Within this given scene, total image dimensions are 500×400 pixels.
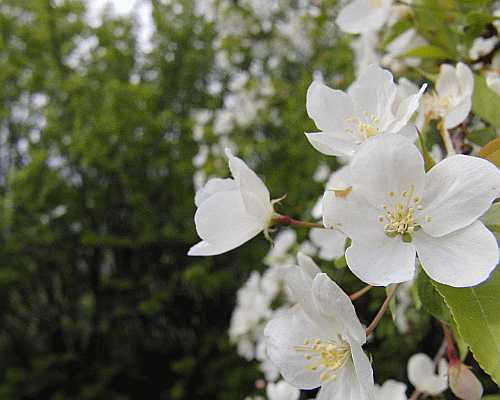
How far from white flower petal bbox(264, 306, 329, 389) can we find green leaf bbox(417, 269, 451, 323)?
117mm

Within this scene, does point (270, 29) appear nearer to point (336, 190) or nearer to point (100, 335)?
point (100, 335)

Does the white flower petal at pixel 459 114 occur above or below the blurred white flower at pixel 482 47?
above

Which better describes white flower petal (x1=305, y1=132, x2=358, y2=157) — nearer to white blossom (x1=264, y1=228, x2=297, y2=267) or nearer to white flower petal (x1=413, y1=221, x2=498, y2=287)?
white flower petal (x1=413, y1=221, x2=498, y2=287)

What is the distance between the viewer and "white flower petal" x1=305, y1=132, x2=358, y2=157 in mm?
596

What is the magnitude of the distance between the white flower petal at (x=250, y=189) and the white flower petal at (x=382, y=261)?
131 mm

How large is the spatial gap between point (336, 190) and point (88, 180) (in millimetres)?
3680

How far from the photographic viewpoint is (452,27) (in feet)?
3.34

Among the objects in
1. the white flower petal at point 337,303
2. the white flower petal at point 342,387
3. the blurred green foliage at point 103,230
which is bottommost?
the blurred green foliage at point 103,230

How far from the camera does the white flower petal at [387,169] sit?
508 millimetres

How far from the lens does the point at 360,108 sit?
667 millimetres

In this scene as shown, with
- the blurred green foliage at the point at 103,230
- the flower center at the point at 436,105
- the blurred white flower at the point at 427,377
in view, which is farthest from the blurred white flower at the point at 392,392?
the blurred green foliage at the point at 103,230

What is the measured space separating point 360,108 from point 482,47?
1.43 feet

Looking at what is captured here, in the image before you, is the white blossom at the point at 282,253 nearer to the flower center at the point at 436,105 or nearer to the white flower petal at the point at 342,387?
the flower center at the point at 436,105

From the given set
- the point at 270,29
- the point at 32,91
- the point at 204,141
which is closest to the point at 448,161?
the point at 204,141
